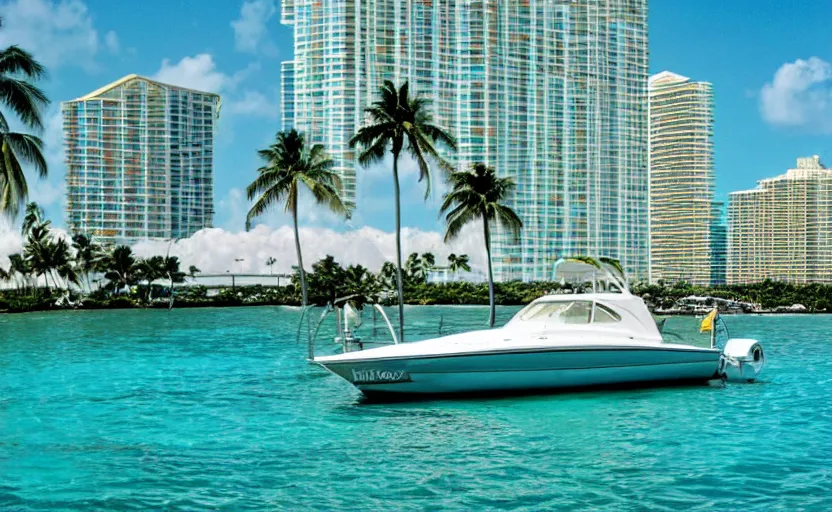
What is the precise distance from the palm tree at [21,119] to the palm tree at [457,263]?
98.5 m

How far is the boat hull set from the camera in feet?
55.1

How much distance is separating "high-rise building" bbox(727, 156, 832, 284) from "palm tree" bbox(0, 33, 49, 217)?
137797 mm

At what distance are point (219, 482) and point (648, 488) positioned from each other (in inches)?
205

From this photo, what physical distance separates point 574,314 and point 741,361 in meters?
4.99

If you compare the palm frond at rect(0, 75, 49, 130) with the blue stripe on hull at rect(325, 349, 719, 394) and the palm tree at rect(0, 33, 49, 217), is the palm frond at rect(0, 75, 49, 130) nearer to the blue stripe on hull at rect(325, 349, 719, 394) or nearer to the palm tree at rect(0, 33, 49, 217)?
the palm tree at rect(0, 33, 49, 217)

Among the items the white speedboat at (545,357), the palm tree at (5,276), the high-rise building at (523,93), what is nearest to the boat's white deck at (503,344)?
the white speedboat at (545,357)

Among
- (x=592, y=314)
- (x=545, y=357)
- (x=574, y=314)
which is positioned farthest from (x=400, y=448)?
(x=592, y=314)

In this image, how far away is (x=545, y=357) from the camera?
17.2 m

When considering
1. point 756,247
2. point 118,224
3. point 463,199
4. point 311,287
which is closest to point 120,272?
point 311,287

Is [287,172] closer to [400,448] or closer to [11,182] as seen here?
[11,182]

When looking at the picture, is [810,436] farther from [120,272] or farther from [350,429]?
[120,272]

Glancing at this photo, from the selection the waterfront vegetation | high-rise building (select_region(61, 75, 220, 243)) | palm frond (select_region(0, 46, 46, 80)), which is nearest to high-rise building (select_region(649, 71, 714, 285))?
the waterfront vegetation

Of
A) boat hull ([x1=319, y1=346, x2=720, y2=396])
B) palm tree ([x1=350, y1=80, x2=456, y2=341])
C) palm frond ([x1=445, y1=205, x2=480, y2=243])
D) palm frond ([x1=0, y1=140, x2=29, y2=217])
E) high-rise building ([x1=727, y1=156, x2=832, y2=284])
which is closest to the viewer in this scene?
boat hull ([x1=319, y1=346, x2=720, y2=396])

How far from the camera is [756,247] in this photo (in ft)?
500
